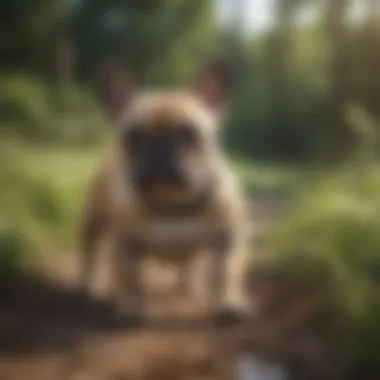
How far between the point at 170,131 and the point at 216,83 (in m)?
0.10

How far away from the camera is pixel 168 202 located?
116 centimetres

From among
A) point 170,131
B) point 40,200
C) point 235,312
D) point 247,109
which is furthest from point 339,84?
point 40,200

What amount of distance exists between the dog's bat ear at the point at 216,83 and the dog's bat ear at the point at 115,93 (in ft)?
0.32

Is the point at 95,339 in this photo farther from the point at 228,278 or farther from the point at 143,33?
the point at 143,33

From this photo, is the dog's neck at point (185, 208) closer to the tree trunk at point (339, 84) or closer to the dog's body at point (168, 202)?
the dog's body at point (168, 202)

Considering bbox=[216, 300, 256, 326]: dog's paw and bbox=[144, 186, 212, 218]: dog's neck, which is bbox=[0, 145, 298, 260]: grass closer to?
bbox=[144, 186, 212, 218]: dog's neck

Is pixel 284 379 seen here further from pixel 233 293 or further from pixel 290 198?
pixel 290 198

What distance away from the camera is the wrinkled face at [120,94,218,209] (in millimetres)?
1148

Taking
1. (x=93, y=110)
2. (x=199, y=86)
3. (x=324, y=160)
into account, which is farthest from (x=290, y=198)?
(x=93, y=110)

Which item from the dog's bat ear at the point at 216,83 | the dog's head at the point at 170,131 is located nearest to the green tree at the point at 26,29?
the dog's head at the point at 170,131

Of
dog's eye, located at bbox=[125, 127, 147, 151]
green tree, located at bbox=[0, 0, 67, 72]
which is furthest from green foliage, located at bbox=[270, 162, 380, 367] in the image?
green tree, located at bbox=[0, 0, 67, 72]

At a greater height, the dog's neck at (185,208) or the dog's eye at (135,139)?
the dog's eye at (135,139)

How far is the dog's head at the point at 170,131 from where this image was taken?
3.77ft

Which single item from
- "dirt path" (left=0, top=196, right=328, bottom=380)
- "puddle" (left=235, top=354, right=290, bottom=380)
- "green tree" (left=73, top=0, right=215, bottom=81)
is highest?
"green tree" (left=73, top=0, right=215, bottom=81)
